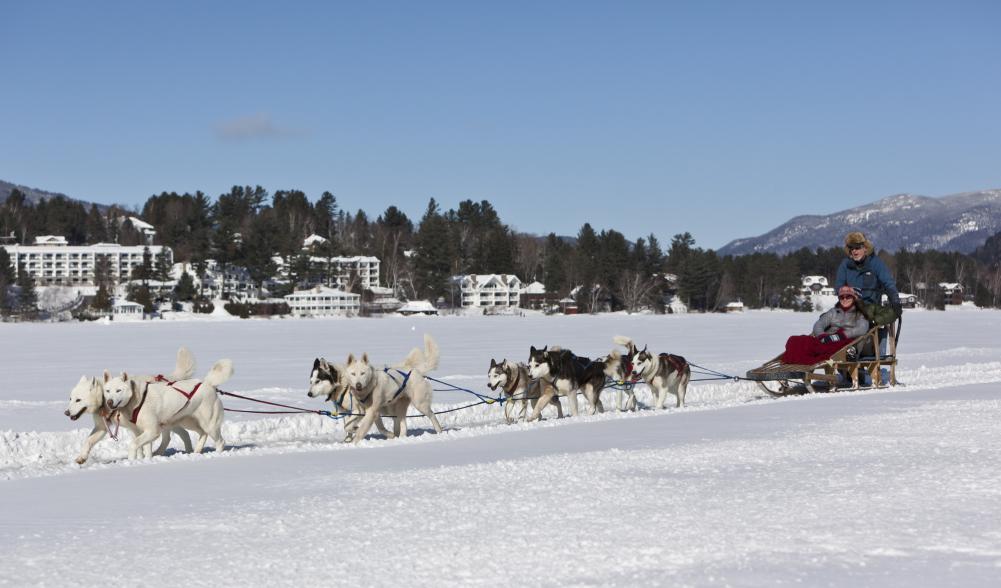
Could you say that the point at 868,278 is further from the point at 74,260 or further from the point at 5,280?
the point at 74,260

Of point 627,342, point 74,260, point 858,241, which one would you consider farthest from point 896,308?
point 74,260

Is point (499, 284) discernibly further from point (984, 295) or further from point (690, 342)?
point (690, 342)

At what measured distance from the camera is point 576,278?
102812 millimetres

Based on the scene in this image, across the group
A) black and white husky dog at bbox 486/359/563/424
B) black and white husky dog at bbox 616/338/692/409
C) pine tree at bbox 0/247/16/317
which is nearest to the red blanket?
black and white husky dog at bbox 616/338/692/409

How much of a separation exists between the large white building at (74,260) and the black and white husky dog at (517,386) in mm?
106318

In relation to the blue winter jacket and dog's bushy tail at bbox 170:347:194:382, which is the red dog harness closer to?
dog's bushy tail at bbox 170:347:194:382

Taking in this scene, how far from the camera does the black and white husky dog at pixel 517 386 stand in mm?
11047

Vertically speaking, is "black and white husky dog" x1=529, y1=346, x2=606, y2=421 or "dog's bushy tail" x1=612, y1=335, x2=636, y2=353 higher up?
"dog's bushy tail" x1=612, y1=335, x2=636, y2=353

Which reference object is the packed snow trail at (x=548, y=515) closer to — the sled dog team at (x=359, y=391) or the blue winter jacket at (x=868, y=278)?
the sled dog team at (x=359, y=391)

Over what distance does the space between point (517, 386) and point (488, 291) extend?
9393 centimetres

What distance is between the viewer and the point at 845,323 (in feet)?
46.0

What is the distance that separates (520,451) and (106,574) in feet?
13.3

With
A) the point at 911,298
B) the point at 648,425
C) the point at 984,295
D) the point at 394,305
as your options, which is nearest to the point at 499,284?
the point at 394,305

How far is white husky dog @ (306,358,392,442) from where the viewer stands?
30.7ft
